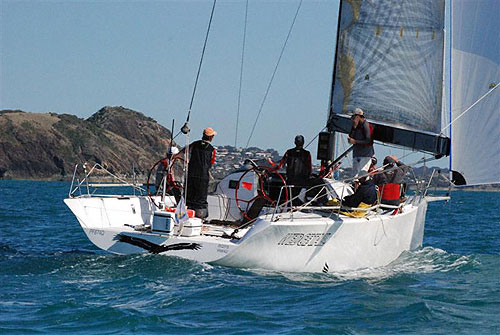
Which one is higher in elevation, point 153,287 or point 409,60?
point 409,60

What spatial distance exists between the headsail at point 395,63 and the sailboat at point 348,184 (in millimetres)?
17

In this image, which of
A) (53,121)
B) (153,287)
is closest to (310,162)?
(153,287)

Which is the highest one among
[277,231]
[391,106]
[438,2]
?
[438,2]

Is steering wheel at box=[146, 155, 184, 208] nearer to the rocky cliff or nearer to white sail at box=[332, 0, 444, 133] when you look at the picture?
white sail at box=[332, 0, 444, 133]

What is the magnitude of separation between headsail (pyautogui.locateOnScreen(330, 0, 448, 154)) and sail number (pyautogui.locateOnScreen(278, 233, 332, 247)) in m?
3.59

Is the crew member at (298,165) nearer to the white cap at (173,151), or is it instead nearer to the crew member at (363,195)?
the crew member at (363,195)

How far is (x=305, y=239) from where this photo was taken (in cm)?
943

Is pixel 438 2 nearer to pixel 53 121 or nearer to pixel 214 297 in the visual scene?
pixel 214 297

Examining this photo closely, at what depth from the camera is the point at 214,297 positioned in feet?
26.6

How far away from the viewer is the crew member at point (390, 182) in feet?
36.7

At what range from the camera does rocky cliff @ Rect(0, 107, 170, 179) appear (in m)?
127

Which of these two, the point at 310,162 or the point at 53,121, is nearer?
the point at 310,162

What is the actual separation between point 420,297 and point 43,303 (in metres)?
4.18

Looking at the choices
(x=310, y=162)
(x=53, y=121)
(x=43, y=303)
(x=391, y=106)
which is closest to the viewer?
(x=43, y=303)
